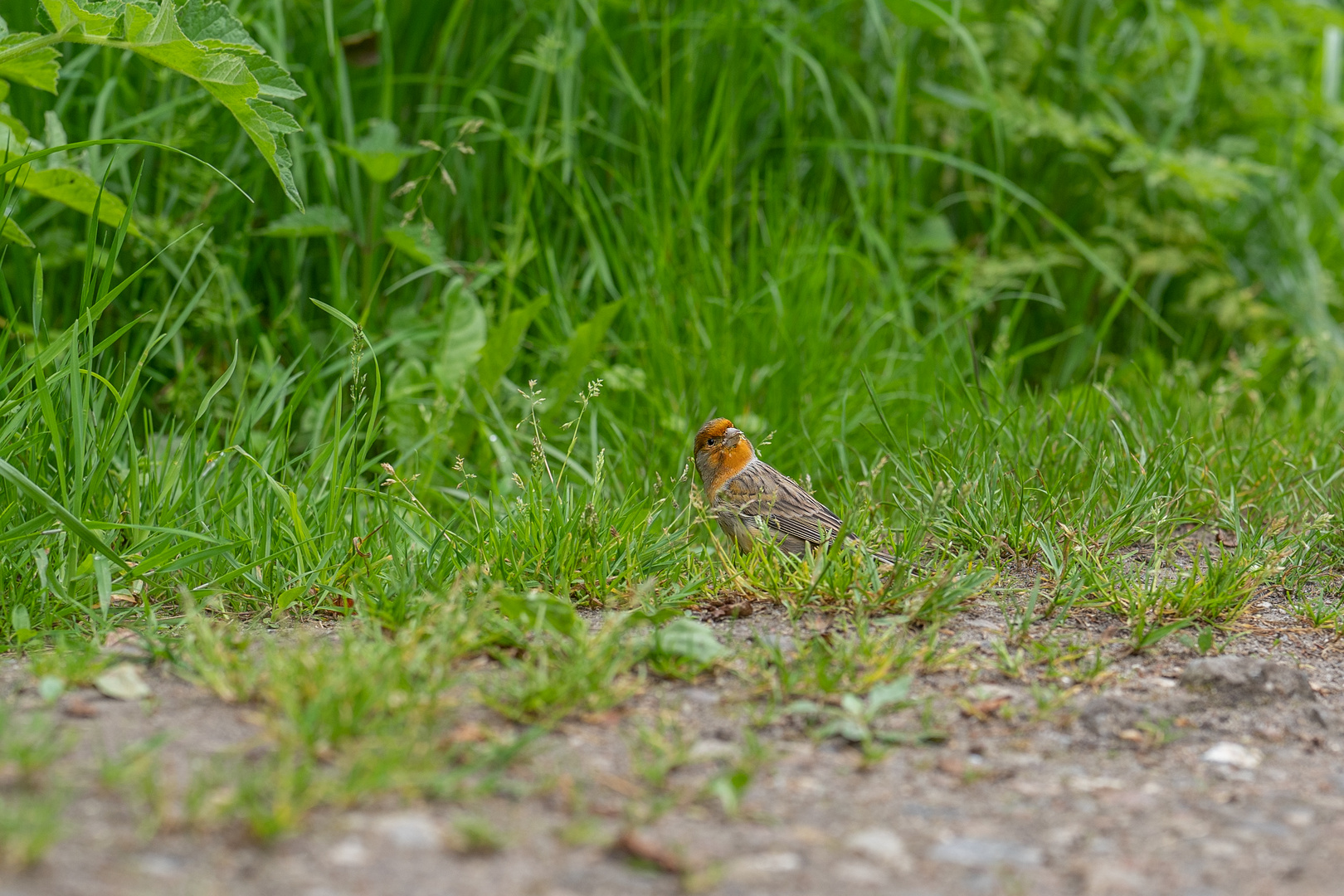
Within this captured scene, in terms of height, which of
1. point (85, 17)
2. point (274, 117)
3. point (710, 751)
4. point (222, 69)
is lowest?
point (710, 751)

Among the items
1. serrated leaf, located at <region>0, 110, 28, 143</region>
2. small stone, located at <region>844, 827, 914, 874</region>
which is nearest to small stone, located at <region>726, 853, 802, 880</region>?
small stone, located at <region>844, 827, 914, 874</region>

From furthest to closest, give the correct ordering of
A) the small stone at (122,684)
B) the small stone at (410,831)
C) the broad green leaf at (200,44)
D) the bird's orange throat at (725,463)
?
the bird's orange throat at (725,463), the broad green leaf at (200,44), the small stone at (122,684), the small stone at (410,831)

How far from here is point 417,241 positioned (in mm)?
5258

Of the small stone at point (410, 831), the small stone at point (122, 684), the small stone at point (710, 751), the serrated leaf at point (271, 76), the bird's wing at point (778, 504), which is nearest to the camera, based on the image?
the small stone at point (410, 831)

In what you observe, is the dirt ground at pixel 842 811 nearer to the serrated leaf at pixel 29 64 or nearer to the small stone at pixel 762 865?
the small stone at pixel 762 865

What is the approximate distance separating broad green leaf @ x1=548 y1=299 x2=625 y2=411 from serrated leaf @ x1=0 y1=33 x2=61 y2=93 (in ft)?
7.08

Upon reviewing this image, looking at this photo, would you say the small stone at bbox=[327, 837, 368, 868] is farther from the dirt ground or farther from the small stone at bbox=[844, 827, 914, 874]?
the small stone at bbox=[844, 827, 914, 874]

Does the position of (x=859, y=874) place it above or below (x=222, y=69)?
below

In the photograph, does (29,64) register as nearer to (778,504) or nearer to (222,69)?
(222,69)

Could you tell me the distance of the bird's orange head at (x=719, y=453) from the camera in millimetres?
4605

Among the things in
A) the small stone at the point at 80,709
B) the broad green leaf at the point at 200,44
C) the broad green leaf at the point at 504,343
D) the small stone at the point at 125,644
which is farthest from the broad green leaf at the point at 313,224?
the small stone at the point at 80,709

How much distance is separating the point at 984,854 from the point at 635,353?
3736mm

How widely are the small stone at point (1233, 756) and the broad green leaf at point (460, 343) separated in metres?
3.19

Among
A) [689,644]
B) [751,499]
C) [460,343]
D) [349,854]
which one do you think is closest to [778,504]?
[751,499]
